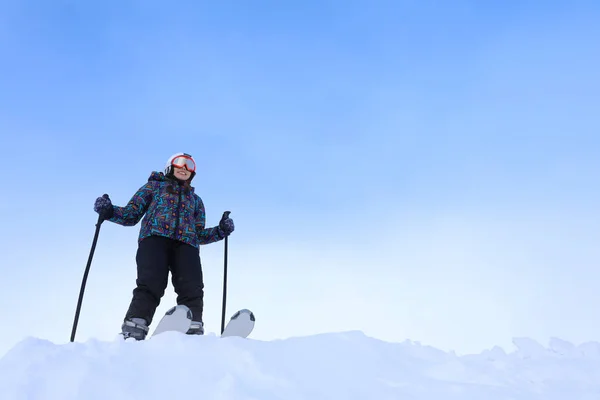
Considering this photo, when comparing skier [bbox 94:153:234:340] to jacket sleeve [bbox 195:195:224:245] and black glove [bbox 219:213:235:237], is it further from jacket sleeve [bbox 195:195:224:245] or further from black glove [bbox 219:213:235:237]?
black glove [bbox 219:213:235:237]

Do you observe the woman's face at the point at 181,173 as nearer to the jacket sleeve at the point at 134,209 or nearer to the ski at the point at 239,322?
the jacket sleeve at the point at 134,209

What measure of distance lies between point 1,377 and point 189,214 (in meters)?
3.33

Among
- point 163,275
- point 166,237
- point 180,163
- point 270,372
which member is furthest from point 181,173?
point 270,372

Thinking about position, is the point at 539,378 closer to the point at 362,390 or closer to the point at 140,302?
the point at 362,390

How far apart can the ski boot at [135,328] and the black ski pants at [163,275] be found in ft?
0.19

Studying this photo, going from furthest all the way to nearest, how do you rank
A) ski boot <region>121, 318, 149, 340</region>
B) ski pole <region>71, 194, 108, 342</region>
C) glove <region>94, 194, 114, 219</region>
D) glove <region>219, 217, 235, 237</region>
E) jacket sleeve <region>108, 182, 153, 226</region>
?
glove <region>219, 217, 235, 237</region>, jacket sleeve <region>108, 182, 153, 226</region>, glove <region>94, 194, 114, 219</region>, ski pole <region>71, 194, 108, 342</region>, ski boot <region>121, 318, 149, 340</region>

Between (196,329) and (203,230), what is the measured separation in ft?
4.87

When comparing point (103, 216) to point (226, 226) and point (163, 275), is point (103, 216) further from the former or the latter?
point (226, 226)

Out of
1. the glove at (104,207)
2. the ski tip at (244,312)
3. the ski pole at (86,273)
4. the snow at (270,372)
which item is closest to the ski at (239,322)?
the ski tip at (244,312)

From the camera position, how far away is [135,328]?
532 cm

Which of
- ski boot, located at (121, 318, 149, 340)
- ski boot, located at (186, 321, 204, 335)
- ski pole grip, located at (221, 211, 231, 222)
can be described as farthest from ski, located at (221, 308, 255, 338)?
ski pole grip, located at (221, 211, 231, 222)

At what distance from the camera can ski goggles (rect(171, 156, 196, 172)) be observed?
21.2 ft

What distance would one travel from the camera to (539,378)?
4305mm

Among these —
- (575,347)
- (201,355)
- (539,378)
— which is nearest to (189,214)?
(201,355)
